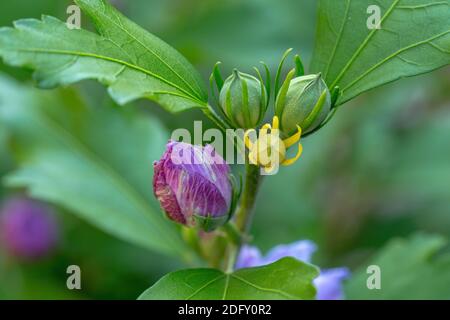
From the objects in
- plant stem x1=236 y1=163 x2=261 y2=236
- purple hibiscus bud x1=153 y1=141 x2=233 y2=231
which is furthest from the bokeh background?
purple hibiscus bud x1=153 y1=141 x2=233 y2=231

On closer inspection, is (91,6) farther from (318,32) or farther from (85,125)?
(85,125)

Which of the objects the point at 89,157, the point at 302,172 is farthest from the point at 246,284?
the point at 302,172

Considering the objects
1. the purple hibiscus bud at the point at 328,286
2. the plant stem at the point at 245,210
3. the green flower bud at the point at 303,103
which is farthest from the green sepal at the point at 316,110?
the purple hibiscus bud at the point at 328,286

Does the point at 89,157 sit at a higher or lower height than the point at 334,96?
higher

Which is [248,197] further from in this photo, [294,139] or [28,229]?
[28,229]

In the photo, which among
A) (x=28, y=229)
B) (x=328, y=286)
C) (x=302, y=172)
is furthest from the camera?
(x=302, y=172)

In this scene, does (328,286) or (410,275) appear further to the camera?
(410,275)
